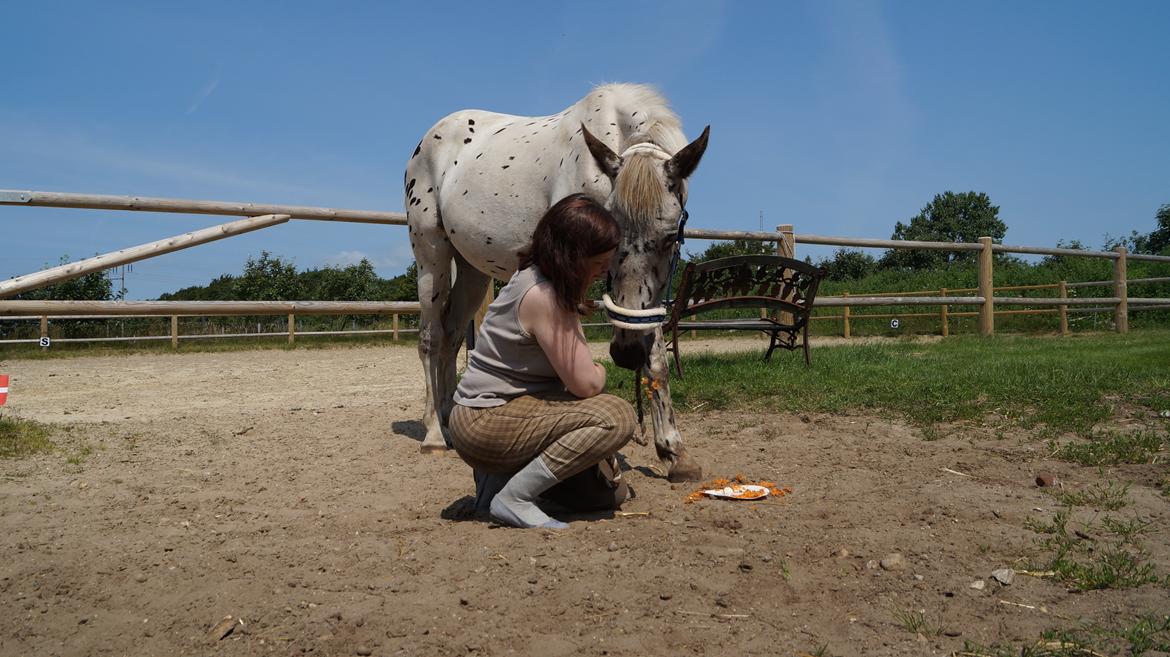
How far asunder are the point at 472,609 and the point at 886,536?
1420 mm

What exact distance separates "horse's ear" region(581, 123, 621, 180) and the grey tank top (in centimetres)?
96

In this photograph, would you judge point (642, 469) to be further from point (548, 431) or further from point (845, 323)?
point (845, 323)

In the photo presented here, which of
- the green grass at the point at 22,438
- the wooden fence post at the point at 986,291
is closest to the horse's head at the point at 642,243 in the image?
the green grass at the point at 22,438

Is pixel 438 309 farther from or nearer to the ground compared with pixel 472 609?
farther from the ground

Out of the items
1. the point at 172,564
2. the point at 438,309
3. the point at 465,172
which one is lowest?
the point at 172,564

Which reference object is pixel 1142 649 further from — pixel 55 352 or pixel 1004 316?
pixel 55 352

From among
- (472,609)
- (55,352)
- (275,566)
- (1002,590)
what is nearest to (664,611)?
(472,609)

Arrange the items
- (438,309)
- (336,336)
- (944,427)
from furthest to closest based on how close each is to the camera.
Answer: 1. (336,336)
2. (438,309)
3. (944,427)

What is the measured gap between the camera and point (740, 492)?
3092 millimetres

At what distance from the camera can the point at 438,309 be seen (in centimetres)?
528

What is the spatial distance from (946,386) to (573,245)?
11.8 feet

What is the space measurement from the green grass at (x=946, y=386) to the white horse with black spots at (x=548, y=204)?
132cm

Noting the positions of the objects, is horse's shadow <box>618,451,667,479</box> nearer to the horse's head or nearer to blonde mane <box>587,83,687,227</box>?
the horse's head

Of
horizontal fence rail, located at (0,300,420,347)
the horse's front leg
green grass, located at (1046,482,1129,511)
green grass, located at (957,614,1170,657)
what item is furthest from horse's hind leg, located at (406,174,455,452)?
green grass, located at (957,614,1170,657)
